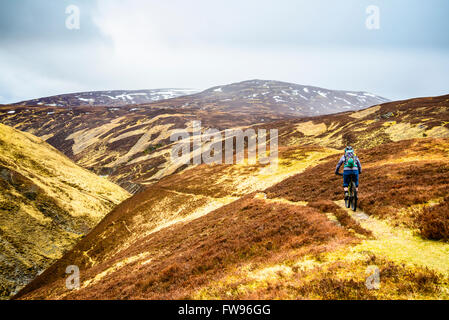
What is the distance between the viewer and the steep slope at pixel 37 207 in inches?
1176

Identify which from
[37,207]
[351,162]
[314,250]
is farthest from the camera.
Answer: [37,207]

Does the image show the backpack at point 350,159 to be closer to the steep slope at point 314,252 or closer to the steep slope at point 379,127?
the steep slope at point 314,252

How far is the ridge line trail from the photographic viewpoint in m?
6.98

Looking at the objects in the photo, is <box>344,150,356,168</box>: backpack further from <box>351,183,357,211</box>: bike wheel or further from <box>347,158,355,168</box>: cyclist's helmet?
<box>351,183,357,211</box>: bike wheel

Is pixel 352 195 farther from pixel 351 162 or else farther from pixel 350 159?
pixel 350 159

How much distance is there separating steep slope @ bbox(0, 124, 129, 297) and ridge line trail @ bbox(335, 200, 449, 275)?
130ft

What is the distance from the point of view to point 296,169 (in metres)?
39.6

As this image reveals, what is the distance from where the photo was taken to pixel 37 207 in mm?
38062

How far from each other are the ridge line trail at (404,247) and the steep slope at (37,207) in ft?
130

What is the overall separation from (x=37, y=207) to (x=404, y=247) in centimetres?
4998

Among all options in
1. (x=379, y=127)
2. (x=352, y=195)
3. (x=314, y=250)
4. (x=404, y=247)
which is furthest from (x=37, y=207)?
(x=379, y=127)
